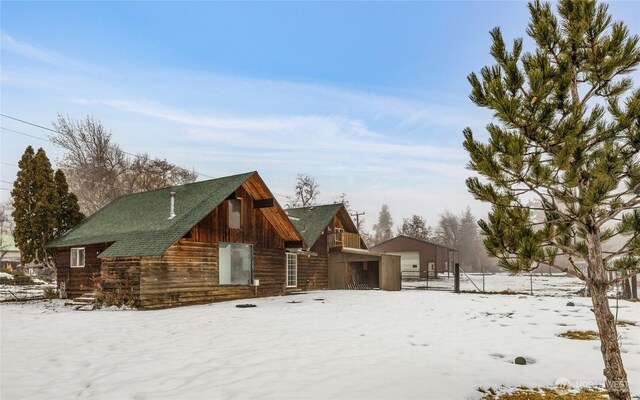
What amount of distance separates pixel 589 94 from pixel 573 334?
701cm

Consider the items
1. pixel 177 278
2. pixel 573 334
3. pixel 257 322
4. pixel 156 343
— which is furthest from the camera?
pixel 177 278

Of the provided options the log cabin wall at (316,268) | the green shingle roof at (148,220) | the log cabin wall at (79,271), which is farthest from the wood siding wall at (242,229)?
the log cabin wall at (79,271)

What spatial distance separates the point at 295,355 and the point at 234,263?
18899mm

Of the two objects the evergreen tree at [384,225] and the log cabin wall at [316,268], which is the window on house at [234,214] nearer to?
the log cabin wall at [316,268]

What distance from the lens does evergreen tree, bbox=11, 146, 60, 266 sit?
25656 mm

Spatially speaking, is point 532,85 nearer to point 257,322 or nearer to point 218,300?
point 257,322

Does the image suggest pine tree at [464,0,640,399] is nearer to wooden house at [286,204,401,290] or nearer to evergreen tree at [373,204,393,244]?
wooden house at [286,204,401,290]

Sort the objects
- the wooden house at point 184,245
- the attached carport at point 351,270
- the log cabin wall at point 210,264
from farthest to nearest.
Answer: the attached carport at point 351,270
the wooden house at point 184,245
the log cabin wall at point 210,264

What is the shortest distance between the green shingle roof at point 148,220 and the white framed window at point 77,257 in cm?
40

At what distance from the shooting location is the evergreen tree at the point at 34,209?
2566 centimetres

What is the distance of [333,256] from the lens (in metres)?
31.9

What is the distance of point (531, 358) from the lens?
846 cm

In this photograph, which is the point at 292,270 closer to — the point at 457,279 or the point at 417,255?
the point at 457,279

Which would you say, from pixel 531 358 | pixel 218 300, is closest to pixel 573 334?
pixel 531 358
